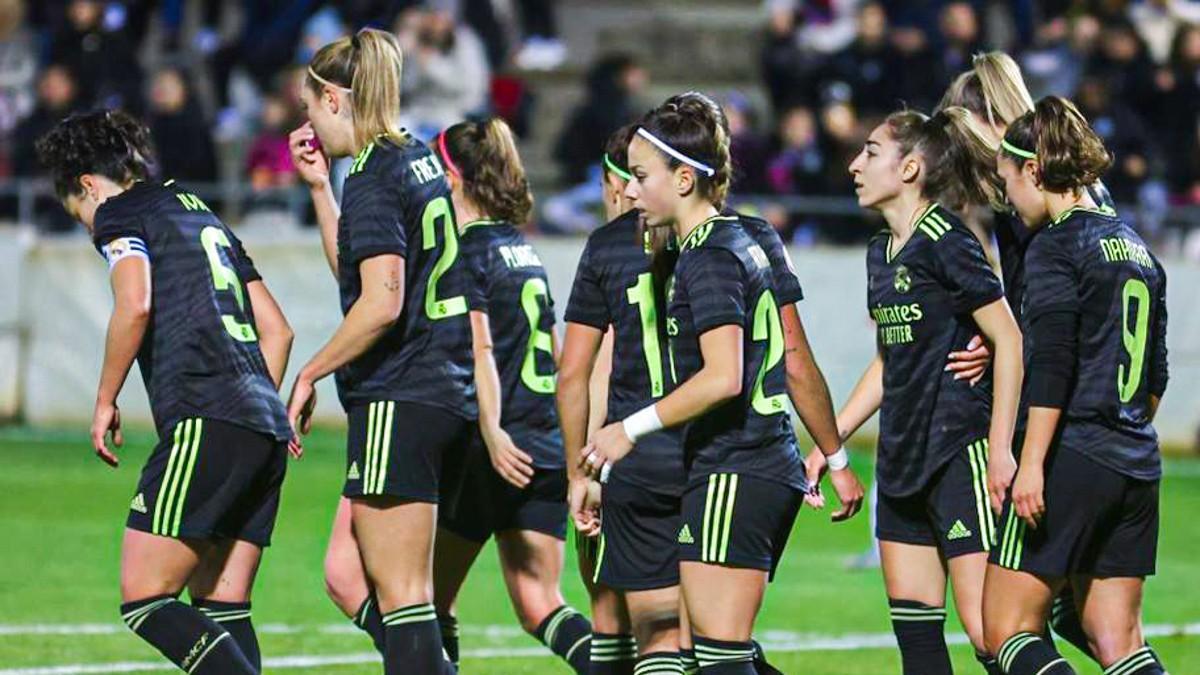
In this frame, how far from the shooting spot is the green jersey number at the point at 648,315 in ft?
22.2

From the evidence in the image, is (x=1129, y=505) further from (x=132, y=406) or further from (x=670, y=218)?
(x=132, y=406)

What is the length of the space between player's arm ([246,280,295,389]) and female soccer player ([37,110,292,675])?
0.07m

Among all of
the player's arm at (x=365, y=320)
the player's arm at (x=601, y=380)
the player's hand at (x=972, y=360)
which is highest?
the player's arm at (x=365, y=320)

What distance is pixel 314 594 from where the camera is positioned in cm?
1067

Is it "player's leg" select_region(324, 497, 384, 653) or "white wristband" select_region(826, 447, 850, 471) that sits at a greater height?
"white wristband" select_region(826, 447, 850, 471)

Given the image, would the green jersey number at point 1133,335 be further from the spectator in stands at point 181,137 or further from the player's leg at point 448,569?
the spectator in stands at point 181,137

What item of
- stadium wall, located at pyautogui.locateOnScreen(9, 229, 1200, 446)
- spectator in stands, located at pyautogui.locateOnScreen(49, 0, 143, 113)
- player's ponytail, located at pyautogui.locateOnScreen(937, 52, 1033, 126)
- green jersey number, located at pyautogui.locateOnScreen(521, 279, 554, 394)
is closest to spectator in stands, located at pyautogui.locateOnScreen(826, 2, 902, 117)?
stadium wall, located at pyautogui.locateOnScreen(9, 229, 1200, 446)

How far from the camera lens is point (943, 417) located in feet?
22.6

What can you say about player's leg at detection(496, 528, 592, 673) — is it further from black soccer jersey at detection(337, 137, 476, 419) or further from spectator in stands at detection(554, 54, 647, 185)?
spectator in stands at detection(554, 54, 647, 185)

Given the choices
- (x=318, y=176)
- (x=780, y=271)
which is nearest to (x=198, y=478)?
(x=318, y=176)

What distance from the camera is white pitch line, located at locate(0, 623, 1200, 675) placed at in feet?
27.8

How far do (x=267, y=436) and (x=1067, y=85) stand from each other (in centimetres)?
1408

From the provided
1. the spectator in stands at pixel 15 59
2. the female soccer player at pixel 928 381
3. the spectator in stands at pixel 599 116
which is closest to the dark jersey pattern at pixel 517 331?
the female soccer player at pixel 928 381

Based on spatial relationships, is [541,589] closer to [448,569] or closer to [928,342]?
[448,569]
